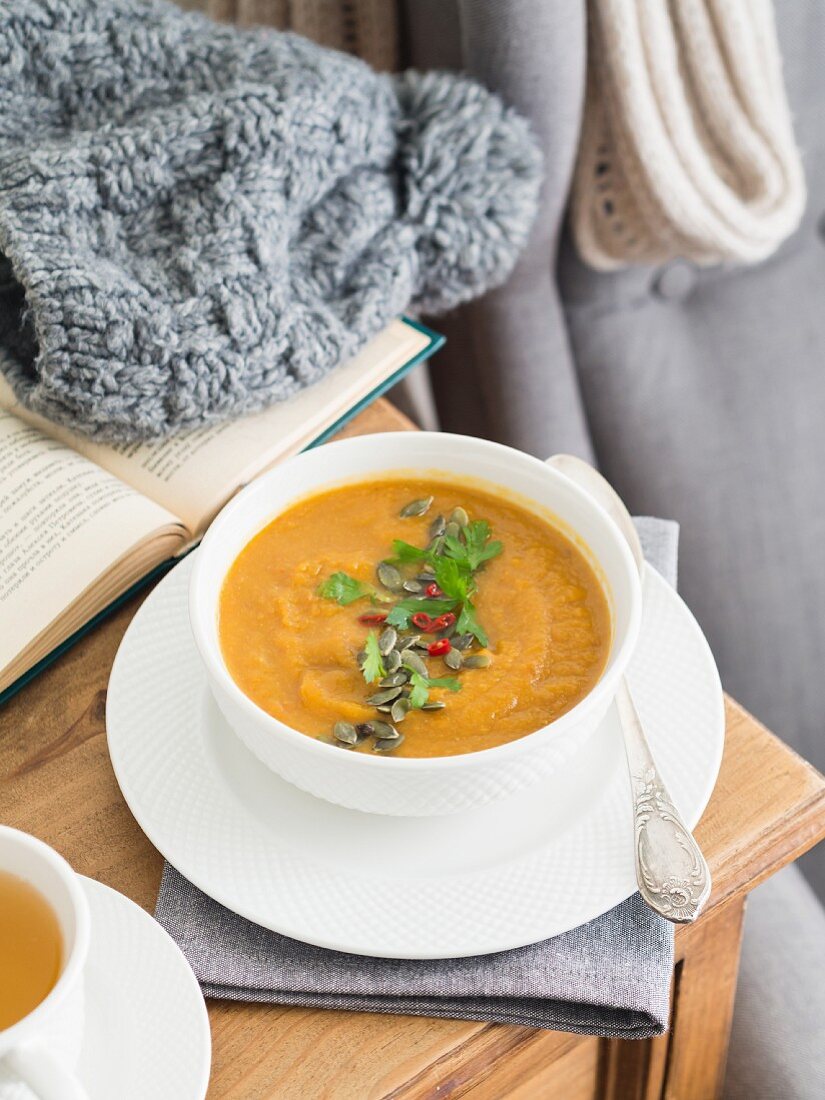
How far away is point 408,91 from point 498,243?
0.20m

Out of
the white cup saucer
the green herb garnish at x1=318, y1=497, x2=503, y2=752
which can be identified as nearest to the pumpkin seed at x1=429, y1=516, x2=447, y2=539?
the green herb garnish at x1=318, y1=497, x2=503, y2=752

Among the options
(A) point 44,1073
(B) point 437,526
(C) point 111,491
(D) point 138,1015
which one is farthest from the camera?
(C) point 111,491

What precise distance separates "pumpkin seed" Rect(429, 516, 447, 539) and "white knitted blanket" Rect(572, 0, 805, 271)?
2.37ft

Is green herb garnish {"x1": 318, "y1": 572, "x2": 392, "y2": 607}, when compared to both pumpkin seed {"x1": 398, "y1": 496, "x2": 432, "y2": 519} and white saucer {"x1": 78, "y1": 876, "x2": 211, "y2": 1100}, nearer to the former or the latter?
pumpkin seed {"x1": 398, "y1": 496, "x2": 432, "y2": 519}

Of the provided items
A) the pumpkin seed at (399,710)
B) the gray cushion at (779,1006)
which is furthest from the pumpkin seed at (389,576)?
the gray cushion at (779,1006)

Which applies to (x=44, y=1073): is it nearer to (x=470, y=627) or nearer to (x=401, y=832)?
(x=401, y=832)

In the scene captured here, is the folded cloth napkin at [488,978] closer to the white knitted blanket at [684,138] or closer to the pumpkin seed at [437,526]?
the pumpkin seed at [437,526]

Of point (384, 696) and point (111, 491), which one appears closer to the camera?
point (384, 696)

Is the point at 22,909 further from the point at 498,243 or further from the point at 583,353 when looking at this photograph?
the point at 583,353

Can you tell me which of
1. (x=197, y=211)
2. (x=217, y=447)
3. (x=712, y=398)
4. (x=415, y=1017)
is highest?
(x=197, y=211)

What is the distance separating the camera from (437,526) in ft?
2.67

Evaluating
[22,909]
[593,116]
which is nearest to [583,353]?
[593,116]

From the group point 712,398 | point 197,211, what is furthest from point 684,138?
point 197,211

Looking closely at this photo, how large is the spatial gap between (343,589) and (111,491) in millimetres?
259
